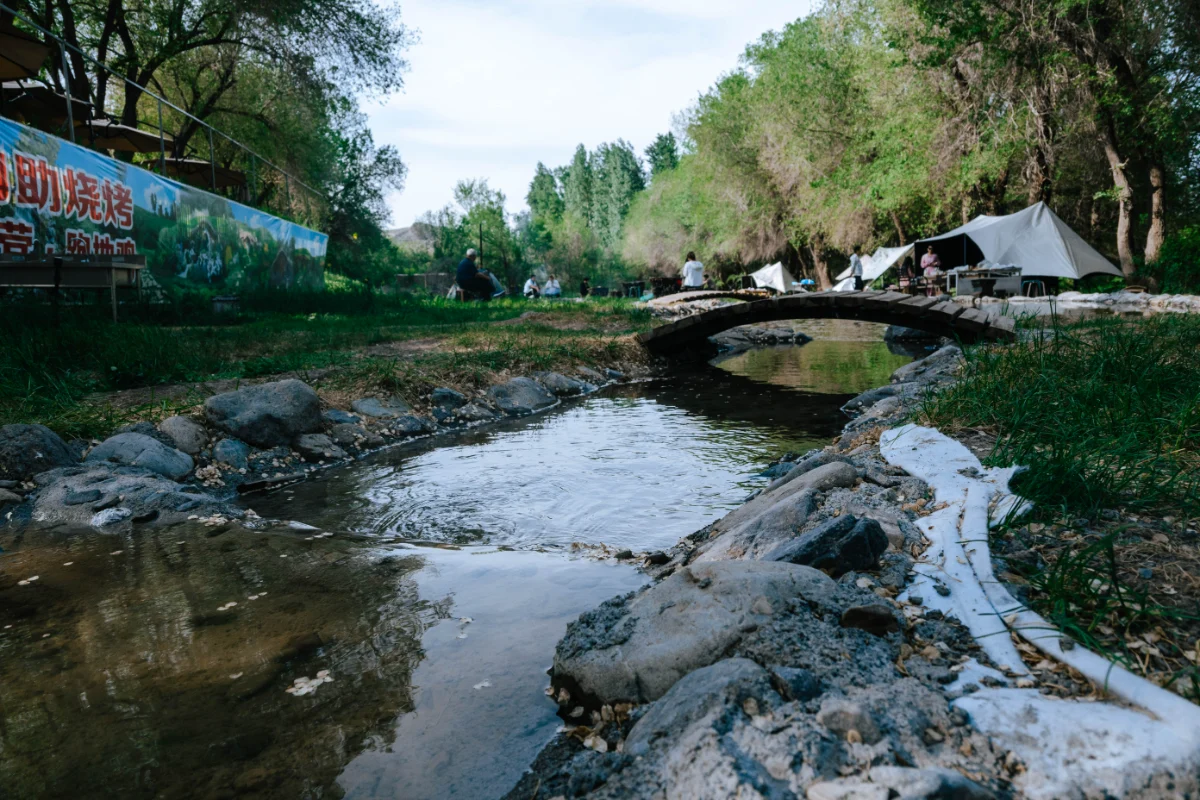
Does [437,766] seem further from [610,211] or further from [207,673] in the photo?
[610,211]

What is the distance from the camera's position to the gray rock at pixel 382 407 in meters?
7.63

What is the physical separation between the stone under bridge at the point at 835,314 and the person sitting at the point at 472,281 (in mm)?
8664

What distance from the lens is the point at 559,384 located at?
1048 centimetres

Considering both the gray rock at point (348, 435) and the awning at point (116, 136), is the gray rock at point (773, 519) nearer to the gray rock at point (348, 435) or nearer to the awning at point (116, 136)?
the gray rock at point (348, 435)

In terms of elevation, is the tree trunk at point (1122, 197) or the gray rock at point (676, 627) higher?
the tree trunk at point (1122, 197)

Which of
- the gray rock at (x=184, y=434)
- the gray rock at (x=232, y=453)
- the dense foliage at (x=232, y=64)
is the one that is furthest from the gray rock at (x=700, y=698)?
the dense foliage at (x=232, y=64)

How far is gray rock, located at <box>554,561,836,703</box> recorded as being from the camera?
245 cm

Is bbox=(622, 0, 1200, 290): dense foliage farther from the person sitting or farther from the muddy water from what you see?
the muddy water

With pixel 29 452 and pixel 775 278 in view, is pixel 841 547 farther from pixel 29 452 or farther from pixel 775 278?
pixel 775 278

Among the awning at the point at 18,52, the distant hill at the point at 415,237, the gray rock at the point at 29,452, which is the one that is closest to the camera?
the gray rock at the point at 29,452

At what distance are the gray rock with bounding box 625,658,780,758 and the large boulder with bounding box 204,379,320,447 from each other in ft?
16.8

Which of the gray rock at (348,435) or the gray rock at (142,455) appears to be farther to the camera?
the gray rock at (348,435)

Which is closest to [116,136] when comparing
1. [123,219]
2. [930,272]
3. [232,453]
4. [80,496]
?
[123,219]

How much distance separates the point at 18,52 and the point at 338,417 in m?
9.73
